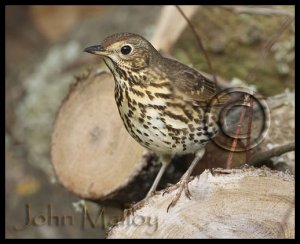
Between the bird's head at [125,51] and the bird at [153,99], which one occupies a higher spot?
the bird's head at [125,51]

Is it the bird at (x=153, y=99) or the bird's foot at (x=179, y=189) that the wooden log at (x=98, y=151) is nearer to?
the bird at (x=153, y=99)

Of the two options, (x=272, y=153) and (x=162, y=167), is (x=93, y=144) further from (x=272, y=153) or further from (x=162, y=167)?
(x=272, y=153)

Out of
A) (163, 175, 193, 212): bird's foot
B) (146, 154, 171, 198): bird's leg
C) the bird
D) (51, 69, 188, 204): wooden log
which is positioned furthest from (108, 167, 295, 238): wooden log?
(51, 69, 188, 204): wooden log

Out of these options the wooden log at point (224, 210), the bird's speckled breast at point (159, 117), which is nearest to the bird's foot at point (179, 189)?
the wooden log at point (224, 210)

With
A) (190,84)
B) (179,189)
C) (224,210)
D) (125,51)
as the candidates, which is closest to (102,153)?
(190,84)

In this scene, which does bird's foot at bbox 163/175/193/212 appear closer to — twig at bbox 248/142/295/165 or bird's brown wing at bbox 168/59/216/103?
bird's brown wing at bbox 168/59/216/103

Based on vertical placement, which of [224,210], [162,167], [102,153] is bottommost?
[224,210]
